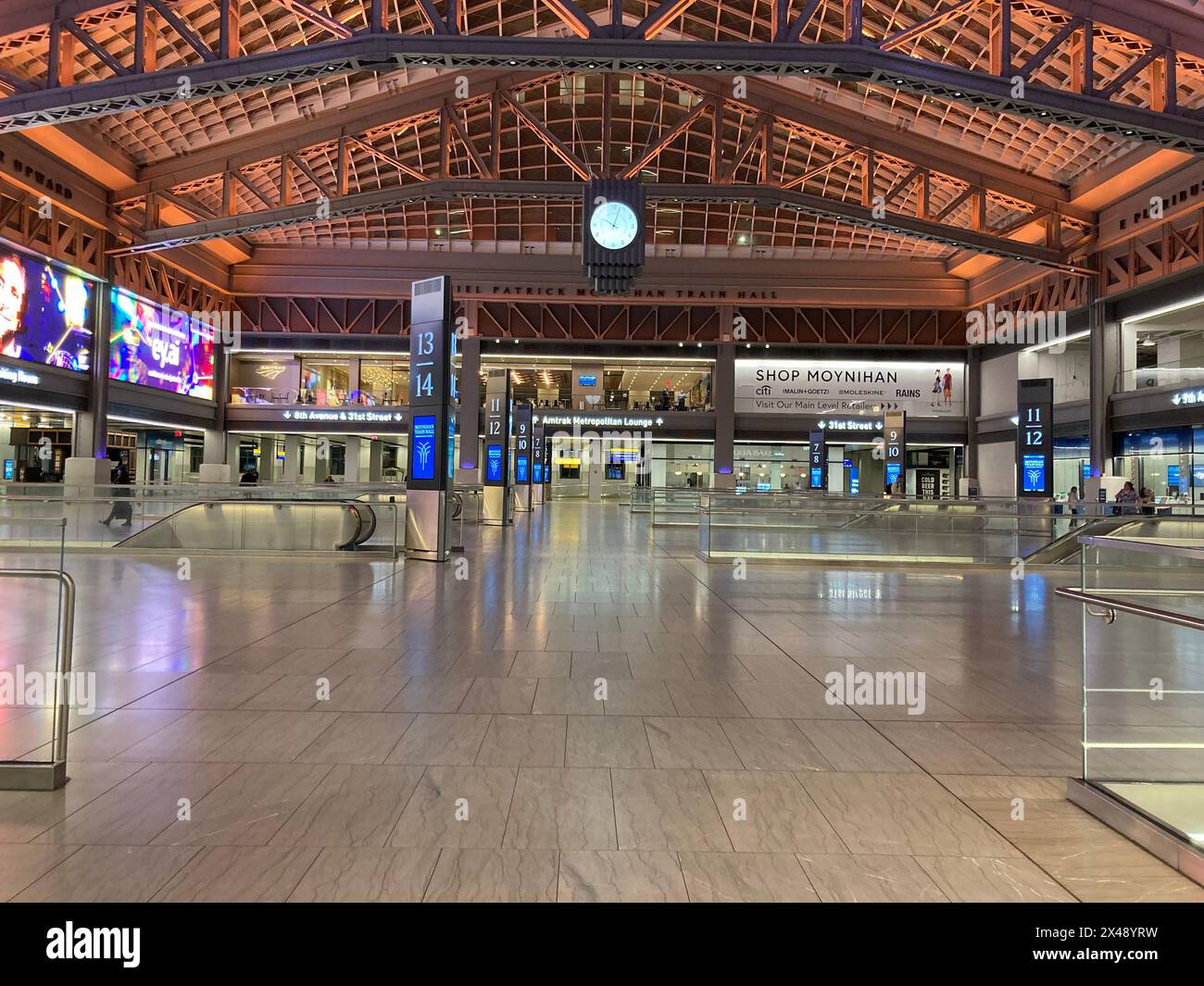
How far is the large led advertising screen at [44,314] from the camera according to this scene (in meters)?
24.0

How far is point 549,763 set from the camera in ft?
12.4

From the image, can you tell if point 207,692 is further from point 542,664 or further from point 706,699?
point 706,699

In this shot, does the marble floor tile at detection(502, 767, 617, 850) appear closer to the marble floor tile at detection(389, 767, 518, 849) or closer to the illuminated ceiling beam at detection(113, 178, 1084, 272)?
the marble floor tile at detection(389, 767, 518, 849)

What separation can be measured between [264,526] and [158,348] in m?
24.4

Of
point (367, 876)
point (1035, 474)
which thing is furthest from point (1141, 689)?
point (1035, 474)

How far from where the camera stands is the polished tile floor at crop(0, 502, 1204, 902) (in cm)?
266

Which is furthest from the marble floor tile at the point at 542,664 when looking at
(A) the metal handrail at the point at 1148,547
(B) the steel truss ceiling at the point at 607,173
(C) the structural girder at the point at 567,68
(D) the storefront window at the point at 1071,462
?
(D) the storefront window at the point at 1071,462

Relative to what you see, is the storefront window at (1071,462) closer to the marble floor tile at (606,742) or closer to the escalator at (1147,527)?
the escalator at (1147,527)

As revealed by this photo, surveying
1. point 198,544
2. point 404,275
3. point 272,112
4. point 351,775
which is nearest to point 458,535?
point 198,544

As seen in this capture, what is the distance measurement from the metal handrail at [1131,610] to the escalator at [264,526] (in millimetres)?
12184
